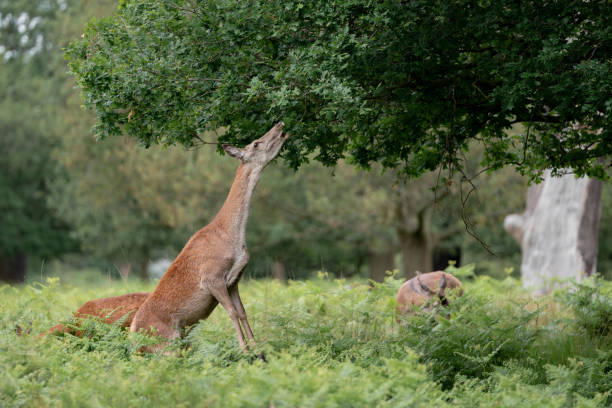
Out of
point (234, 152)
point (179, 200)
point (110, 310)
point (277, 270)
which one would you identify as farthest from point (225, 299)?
point (179, 200)

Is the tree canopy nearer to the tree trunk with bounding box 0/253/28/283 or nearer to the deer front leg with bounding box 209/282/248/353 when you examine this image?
the deer front leg with bounding box 209/282/248/353

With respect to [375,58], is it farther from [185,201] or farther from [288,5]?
[185,201]

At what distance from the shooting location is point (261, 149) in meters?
6.72

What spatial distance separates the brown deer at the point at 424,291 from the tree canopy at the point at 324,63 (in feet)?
7.55

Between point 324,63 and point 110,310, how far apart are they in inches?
145

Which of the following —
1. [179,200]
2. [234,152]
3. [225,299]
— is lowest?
[179,200]

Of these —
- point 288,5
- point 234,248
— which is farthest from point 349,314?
point 288,5

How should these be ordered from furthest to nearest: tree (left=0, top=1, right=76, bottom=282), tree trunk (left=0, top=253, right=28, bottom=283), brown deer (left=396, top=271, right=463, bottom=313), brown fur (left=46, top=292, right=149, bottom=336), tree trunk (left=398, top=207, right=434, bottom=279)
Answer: tree trunk (left=0, top=253, right=28, bottom=283) → tree (left=0, top=1, right=76, bottom=282) → tree trunk (left=398, top=207, right=434, bottom=279) → brown deer (left=396, top=271, right=463, bottom=313) → brown fur (left=46, top=292, right=149, bottom=336)

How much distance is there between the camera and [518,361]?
7734 millimetres

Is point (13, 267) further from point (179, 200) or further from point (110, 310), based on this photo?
point (110, 310)

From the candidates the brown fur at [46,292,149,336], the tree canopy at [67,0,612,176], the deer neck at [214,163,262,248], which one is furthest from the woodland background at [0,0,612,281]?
the deer neck at [214,163,262,248]

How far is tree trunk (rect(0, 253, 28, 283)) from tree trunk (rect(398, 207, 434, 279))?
19.4m

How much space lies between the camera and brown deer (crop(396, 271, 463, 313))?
894 cm

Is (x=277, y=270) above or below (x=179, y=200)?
below
